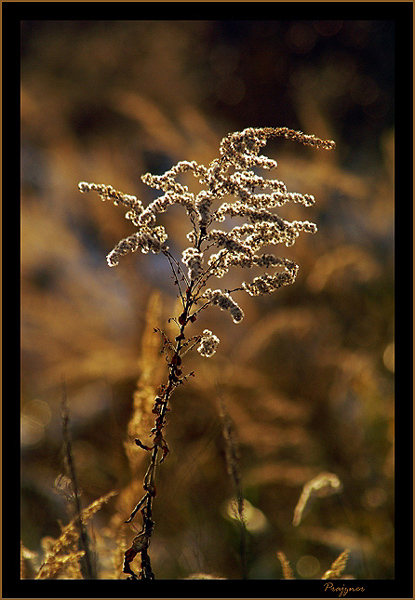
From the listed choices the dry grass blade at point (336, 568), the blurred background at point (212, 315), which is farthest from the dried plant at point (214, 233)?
the dry grass blade at point (336, 568)

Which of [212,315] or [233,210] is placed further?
[212,315]

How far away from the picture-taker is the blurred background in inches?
48.2

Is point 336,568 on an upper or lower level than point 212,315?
lower

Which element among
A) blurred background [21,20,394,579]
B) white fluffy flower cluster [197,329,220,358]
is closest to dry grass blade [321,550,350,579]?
blurred background [21,20,394,579]

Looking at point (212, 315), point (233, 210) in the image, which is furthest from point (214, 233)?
point (212, 315)

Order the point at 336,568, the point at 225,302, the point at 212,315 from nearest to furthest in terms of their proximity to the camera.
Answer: the point at 225,302 < the point at 336,568 < the point at 212,315

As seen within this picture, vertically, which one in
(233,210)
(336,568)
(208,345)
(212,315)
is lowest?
(336,568)

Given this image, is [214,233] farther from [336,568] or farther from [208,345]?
[336,568]

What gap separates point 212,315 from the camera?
6.59 feet

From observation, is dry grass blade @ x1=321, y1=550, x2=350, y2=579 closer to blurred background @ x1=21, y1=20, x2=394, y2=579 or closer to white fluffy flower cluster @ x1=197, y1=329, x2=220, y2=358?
blurred background @ x1=21, y1=20, x2=394, y2=579

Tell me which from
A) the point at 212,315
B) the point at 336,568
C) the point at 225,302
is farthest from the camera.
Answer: the point at 212,315

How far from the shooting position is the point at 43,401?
6.49ft
